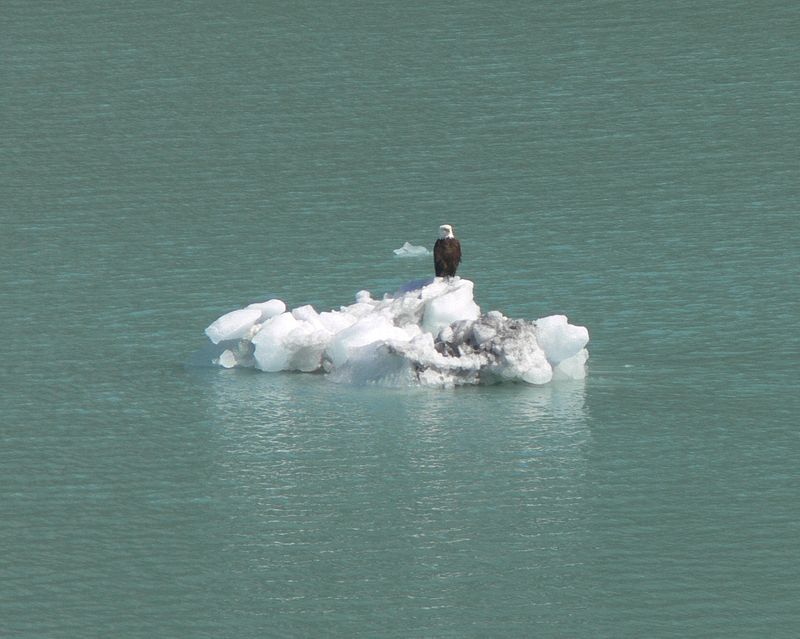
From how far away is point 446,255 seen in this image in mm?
44938

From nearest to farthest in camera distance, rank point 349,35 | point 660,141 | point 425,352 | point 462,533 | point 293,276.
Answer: point 462,533
point 425,352
point 293,276
point 660,141
point 349,35

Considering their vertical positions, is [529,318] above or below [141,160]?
below

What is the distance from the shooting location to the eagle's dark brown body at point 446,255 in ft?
147

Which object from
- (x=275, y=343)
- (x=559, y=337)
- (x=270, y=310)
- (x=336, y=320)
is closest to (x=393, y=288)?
(x=270, y=310)

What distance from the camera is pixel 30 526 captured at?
36469 millimetres

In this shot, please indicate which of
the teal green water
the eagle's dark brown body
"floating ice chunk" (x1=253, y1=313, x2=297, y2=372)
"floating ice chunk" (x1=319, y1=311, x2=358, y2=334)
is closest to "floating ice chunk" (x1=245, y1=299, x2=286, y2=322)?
"floating ice chunk" (x1=253, y1=313, x2=297, y2=372)

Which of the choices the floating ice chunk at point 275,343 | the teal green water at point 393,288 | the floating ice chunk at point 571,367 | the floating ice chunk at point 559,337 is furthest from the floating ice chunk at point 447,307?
the floating ice chunk at point 275,343

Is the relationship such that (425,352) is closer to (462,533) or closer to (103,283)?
(462,533)

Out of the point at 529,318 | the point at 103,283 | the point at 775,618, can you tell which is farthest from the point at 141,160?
the point at 775,618

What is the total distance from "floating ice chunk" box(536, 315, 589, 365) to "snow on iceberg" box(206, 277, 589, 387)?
0.02 meters

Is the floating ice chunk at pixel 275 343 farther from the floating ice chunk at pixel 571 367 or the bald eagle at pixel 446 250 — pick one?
the floating ice chunk at pixel 571 367

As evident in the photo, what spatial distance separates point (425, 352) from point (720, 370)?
6.63m

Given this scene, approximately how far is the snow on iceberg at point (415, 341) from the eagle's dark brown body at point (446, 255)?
29 centimetres

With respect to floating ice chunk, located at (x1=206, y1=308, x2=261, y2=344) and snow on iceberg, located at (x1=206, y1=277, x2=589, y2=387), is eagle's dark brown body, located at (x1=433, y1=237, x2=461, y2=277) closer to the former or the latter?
snow on iceberg, located at (x1=206, y1=277, x2=589, y2=387)
